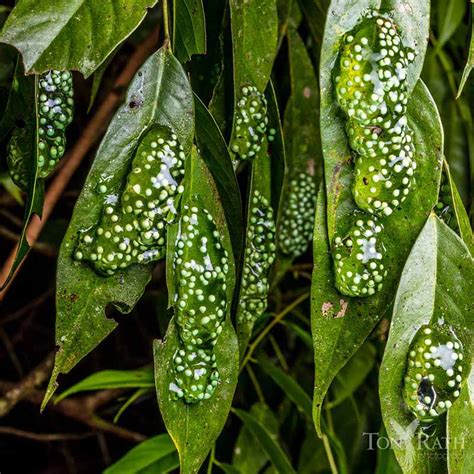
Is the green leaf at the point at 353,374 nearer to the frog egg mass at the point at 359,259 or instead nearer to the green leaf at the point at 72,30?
the frog egg mass at the point at 359,259

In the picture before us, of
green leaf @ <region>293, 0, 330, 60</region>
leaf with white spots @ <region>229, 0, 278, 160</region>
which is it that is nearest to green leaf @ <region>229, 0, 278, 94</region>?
leaf with white spots @ <region>229, 0, 278, 160</region>

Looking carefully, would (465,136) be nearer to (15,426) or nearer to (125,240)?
(125,240)

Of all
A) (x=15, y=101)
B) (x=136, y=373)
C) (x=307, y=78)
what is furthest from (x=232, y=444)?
(x=15, y=101)

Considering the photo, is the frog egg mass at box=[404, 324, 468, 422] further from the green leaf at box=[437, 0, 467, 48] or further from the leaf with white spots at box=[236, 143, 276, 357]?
the green leaf at box=[437, 0, 467, 48]

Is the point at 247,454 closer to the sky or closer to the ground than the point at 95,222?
closer to the ground

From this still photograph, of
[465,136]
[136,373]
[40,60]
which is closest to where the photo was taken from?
[40,60]

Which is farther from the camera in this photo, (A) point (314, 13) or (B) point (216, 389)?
(A) point (314, 13)

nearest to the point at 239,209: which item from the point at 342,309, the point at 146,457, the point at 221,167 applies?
the point at 221,167

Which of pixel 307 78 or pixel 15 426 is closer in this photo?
pixel 307 78

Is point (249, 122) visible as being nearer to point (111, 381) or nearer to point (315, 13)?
point (315, 13)
